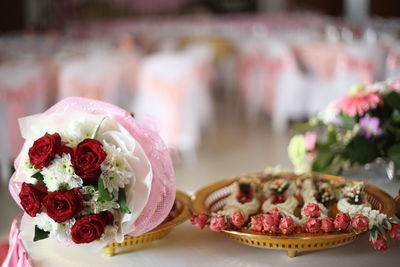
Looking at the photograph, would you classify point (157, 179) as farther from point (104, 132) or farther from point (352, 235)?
point (352, 235)

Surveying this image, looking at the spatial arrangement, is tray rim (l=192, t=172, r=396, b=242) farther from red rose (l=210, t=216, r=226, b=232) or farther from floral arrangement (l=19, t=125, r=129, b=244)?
floral arrangement (l=19, t=125, r=129, b=244)

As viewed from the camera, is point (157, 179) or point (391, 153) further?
→ point (391, 153)

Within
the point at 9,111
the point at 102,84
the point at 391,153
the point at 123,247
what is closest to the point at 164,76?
the point at 102,84

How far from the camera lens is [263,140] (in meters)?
5.99

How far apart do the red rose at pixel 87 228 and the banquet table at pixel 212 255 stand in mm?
142

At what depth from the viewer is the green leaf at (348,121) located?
206 centimetres

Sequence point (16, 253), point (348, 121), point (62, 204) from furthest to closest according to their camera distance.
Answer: point (348, 121)
point (16, 253)
point (62, 204)

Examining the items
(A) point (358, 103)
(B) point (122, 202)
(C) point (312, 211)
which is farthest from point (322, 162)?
(B) point (122, 202)

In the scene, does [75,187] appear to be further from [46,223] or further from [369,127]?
[369,127]

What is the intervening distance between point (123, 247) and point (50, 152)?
0.34 meters

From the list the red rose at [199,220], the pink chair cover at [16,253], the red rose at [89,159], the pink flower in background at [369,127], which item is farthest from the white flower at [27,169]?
the pink flower in background at [369,127]

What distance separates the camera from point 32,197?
4.19 feet

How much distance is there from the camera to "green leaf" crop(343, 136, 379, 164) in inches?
76.9

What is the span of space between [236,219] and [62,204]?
40 centimetres
